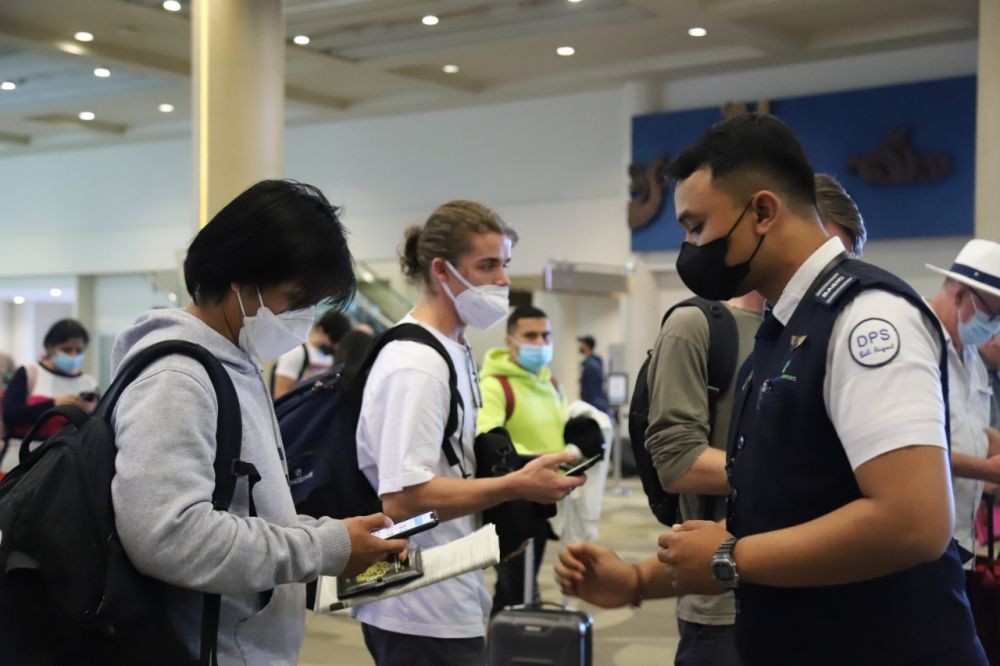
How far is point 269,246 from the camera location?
1968 mm

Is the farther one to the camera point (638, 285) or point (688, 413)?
point (638, 285)

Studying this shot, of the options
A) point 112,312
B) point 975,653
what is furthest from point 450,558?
point 112,312

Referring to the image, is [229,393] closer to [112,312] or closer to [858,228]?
[858,228]

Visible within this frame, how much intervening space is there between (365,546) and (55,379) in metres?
6.11

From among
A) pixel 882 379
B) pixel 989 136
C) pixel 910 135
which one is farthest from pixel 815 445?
pixel 910 135

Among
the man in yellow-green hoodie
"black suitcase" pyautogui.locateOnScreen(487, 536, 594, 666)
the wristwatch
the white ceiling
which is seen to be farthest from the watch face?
the white ceiling

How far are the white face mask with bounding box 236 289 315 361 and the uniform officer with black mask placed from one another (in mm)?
702

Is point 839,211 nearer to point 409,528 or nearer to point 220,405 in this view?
point 409,528

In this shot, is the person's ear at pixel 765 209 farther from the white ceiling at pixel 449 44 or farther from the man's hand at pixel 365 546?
the white ceiling at pixel 449 44

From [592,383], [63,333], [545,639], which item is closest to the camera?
[545,639]

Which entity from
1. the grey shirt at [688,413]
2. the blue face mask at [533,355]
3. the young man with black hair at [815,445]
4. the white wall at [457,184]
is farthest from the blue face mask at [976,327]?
the white wall at [457,184]

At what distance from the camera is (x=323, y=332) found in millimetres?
8688

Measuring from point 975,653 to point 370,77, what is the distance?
50.2 feet

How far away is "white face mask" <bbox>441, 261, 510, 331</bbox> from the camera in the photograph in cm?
293
